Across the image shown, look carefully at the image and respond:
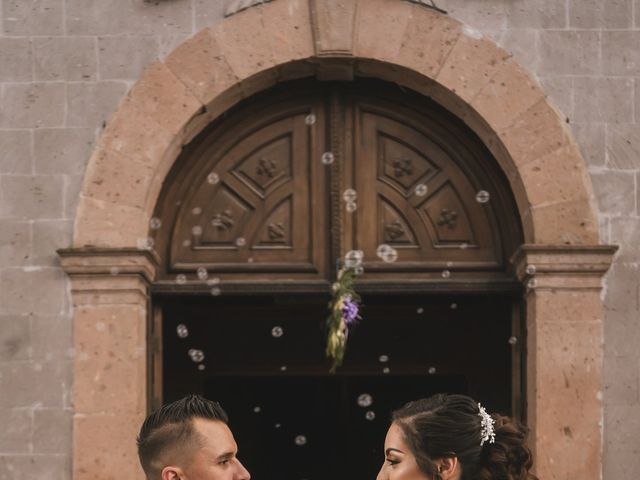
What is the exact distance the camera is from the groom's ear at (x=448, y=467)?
4660mm

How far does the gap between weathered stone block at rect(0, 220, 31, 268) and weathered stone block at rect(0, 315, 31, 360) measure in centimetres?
30

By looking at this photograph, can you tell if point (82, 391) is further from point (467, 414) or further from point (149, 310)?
point (467, 414)

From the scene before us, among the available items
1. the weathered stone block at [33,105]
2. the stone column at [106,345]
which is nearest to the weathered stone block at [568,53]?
the stone column at [106,345]

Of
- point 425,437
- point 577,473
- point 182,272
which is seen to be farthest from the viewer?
point 182,272

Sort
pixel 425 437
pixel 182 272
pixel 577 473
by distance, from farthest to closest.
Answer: pixel 182 272, pixel 577 473, pixel 425 437

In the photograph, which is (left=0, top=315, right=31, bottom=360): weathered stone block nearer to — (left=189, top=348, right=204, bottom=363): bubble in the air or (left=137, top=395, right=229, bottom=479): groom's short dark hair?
(left=189, top=348, right=204, bottom=363): bubble in the air

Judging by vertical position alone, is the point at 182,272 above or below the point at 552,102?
below

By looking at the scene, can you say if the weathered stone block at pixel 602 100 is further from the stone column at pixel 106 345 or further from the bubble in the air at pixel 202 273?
the stone column at pixel 106 345

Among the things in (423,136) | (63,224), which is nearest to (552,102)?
(423,136)

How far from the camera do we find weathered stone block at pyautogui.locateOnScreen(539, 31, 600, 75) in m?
8.42

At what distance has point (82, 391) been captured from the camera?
818 centimetres

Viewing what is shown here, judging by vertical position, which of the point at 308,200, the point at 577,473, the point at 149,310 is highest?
the point at 308,200

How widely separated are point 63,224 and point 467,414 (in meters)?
4.05

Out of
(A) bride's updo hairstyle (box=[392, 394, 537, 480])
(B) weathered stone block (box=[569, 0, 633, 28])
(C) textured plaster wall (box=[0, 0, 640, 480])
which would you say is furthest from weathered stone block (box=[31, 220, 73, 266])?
(A) bride's updo hairstyle (box=[392, 394, 537, 480])
